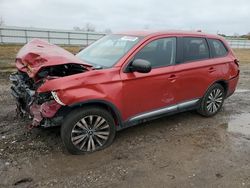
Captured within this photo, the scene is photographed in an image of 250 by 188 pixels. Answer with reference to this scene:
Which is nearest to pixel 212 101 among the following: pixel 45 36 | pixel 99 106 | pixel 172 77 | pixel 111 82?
pixel 172 77

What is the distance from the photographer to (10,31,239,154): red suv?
12.9 feet

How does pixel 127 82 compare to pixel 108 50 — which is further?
pixel 108 50

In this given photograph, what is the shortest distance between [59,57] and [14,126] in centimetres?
172

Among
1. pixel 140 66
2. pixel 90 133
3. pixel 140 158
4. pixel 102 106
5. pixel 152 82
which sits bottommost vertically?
pixel 140 158

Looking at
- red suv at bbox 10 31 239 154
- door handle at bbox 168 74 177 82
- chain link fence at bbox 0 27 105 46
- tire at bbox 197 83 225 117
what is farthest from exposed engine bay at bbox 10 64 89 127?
chain link fence at bbox 0 27 105 46

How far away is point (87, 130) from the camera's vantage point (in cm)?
412

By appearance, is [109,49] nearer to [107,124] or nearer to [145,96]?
[145,96]

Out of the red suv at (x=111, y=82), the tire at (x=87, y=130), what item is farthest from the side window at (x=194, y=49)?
the tire at (x=87, y=130)

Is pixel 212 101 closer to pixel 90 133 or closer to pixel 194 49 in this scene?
pixel 194 49

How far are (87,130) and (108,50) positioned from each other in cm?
156

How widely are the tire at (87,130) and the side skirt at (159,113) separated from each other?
0.32 metres

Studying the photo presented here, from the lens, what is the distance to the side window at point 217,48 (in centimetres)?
583

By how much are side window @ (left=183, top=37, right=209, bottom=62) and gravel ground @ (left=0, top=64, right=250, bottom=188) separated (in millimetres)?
1305

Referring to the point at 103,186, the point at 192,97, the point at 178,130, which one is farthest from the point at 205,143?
the point at 103,186
